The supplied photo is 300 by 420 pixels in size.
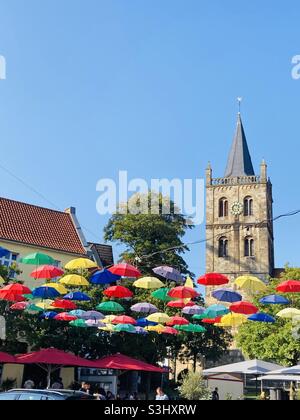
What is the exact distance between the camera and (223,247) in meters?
71.5

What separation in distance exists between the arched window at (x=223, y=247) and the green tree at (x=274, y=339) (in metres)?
27.3

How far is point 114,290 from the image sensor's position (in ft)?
65.6

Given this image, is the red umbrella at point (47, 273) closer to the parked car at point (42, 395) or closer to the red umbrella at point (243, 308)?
the red umbrella at point (243, 308)

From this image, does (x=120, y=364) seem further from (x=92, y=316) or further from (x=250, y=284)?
(x=250, y=284)

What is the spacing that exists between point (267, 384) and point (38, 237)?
1022 inches

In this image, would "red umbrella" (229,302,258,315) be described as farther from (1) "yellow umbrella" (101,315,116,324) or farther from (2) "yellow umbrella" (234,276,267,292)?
(1) "yellow umbrella" (101,315,116,324)

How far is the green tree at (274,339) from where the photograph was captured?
117 ft

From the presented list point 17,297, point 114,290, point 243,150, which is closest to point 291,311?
point 114,290

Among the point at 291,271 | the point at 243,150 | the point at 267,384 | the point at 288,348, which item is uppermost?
the point at 243,150

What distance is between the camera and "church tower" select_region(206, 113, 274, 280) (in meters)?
69.5

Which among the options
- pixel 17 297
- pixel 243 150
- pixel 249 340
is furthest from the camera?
pixel 243 150

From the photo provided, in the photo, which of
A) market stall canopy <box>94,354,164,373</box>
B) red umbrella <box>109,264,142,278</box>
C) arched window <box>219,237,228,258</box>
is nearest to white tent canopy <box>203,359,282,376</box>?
market stall canopy <box>94,354,164,373</box>

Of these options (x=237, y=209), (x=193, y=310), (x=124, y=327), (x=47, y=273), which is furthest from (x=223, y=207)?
(x=47, y=273)
